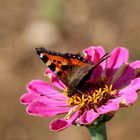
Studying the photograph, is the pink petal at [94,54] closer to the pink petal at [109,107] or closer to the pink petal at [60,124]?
the pink petal at [109,107]

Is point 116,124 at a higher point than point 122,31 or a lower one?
lower

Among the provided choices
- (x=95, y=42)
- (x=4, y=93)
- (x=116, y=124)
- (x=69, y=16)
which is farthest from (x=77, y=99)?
(x=69, y=16)

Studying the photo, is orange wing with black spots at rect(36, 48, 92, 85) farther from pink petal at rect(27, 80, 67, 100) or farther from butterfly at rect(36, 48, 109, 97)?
pink petal at rect(27, 80, 67, 100)

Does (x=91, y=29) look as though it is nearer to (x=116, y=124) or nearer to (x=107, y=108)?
(x=116, y=124)

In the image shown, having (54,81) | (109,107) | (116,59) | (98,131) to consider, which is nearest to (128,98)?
(109,107)

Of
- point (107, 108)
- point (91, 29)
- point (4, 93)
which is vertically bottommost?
point (107, 108)

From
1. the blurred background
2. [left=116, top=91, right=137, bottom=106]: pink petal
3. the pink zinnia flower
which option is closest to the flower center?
the pink zinnia flower

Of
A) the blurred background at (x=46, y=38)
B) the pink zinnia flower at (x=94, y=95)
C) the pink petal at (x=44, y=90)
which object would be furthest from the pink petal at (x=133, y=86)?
the blurred background at (x=46, y=38)
